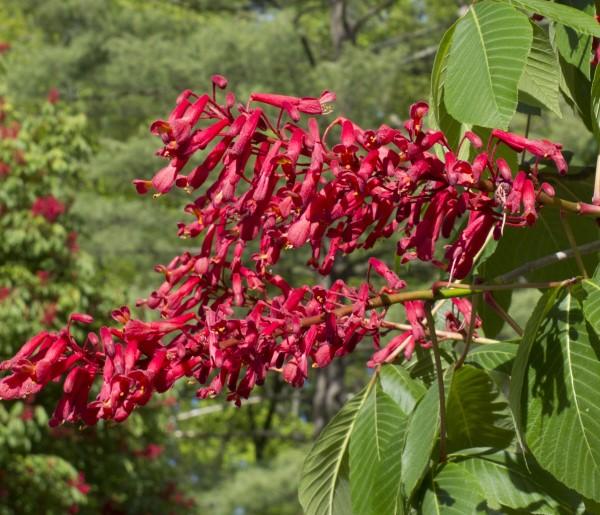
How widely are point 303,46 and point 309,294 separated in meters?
15.5

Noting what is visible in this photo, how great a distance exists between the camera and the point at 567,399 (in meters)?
1.24

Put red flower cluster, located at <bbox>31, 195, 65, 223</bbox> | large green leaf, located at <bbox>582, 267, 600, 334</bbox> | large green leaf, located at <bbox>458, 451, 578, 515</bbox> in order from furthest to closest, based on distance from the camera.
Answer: red flower cluster, located at <bbox>31, 195, 65, 223</bbox> < large green leaf, located at <bbox>458, 451, 578, 515</bbox> < large green leaf, located at <bbox>582, 267, 600, 334</bbox>

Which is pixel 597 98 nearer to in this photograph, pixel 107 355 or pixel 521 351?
pixel 521 351

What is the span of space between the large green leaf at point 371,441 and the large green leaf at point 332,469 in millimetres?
45

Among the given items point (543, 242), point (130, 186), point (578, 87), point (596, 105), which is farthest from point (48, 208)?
point (130, 186)

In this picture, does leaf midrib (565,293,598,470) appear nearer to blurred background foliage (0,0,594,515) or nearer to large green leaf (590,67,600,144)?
large green leaf (590,67,600,144)

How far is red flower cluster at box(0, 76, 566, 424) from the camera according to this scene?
1211mm

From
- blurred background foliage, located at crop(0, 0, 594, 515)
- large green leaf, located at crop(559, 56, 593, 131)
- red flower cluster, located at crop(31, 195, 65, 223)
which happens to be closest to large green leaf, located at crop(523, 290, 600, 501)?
large green leaf, located at crop(559, 56, 593, 131)

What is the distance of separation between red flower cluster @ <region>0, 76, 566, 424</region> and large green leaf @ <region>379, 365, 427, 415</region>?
0.48 ft

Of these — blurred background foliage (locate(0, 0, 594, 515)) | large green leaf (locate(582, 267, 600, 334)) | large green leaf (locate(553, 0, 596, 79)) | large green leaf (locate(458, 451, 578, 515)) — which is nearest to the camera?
large green leaf (locate(582, 267, 600, 334))

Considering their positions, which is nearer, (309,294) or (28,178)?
(309,294)

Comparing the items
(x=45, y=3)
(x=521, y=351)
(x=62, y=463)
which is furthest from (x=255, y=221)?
(x=45, y=3)

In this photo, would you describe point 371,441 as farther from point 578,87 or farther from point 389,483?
point 578,87

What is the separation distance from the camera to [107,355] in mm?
1292
